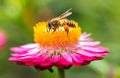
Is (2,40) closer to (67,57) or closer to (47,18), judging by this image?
(47,18)

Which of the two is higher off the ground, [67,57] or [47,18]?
[47,18]

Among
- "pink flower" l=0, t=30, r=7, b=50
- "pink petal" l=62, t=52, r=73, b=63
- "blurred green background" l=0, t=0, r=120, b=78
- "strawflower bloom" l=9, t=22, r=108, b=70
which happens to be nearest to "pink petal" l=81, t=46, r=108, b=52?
"strawflower bloom" l=9, t=22, r=108, b=70

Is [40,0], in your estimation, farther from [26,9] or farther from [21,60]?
[21,60]

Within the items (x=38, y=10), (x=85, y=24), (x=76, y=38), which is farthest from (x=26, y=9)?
(x=76, y=38)

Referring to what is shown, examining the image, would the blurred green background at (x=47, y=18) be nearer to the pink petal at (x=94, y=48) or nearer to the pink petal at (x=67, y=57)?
the pink petal at (x=94, y=48)

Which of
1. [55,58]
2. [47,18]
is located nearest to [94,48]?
[55,58]

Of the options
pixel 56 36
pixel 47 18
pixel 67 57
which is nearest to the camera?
pixel 67 57

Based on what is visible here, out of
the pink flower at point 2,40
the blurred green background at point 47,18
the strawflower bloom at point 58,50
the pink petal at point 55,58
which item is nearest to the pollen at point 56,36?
the strawflower bloom at point 58,50
